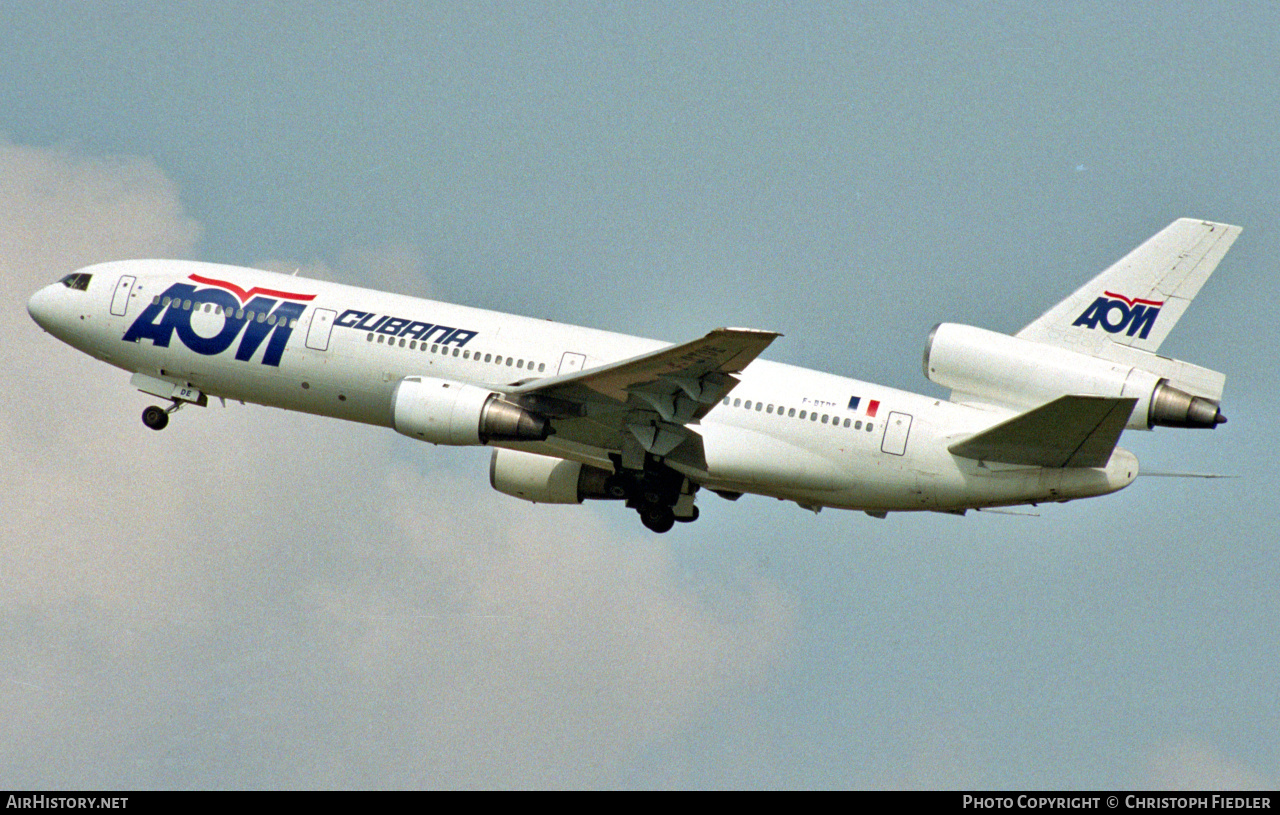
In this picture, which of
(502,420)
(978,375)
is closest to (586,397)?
(502,420)

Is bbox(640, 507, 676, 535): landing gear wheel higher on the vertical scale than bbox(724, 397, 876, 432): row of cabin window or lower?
lower

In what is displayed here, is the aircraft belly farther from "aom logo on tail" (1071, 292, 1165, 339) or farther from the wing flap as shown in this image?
"aom logo on tail" (1071, 292, 1165, 339)

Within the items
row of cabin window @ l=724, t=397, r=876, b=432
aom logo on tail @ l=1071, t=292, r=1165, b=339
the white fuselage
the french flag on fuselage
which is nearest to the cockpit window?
the white fuselage

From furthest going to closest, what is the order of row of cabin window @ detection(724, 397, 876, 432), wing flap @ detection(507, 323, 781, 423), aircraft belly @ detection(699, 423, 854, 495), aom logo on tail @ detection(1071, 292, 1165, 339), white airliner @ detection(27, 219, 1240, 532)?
aom logo on tail @ detection(1071, 292, 1165, 339) < aircraft belly @ detection(699, 423, 854, 495) < row of cabin window @ detection(724, 397, 876, 432) < white airliner @ detection(27, 219, 1240, 532) < wing flap @ detection(507, 323, 781, 423)

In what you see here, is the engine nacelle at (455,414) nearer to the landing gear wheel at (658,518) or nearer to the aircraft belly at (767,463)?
the aircraft belly at (767,463)

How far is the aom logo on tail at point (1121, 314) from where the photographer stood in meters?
37.3

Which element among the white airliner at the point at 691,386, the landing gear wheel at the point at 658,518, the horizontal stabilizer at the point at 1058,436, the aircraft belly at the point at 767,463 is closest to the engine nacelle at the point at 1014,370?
the white airliner at the point at 691,386

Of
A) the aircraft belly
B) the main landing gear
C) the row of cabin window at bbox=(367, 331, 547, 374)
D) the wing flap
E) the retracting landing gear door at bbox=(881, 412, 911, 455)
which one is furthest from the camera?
the main landing gear

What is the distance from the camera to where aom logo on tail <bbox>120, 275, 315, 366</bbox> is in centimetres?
3859

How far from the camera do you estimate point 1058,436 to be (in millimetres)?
34156

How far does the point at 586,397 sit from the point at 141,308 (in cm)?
1270

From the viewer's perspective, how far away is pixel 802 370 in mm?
37688

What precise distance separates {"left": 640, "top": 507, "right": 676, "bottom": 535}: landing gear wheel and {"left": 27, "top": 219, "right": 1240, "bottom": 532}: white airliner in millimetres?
66
